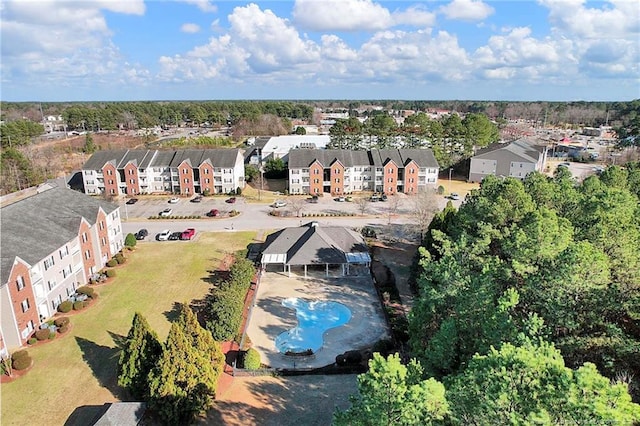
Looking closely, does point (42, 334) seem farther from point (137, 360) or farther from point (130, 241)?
point (130, 241)

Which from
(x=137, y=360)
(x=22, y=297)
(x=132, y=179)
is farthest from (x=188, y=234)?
(x=137, y=360)

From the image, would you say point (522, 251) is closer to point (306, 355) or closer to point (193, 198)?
point (306, 355)

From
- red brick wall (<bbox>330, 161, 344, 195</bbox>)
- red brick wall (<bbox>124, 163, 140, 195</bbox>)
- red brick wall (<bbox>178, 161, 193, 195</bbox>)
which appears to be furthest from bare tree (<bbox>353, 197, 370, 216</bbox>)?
red brick wall (<bbox>124, 163, 140, 195</bbox>)

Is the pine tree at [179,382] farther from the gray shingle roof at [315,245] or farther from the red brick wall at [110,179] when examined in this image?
the red brick wall at [110,179]

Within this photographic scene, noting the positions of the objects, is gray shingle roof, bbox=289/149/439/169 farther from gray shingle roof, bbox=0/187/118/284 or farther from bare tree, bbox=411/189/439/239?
gray shingle roof, bbox=0/187/118/284

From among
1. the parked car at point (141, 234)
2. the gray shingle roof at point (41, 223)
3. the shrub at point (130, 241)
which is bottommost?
the parked car at point (141, 234)

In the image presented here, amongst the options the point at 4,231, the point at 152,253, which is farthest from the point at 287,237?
→ the point at 4,231

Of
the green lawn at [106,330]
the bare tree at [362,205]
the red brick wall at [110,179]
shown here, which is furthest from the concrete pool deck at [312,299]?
the red brick wall at [110,179]
